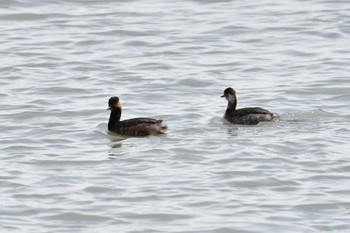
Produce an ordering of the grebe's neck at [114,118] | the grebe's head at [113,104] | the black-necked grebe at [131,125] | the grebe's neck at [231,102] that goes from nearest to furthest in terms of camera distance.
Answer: the black-necked grebe at [131,125], the grebe's neck at [114,118], the grebe's head at [113,104], the grebe's neck at [231,102]

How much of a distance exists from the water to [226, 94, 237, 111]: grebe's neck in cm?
19

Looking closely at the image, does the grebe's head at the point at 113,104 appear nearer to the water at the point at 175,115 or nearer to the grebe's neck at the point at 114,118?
the grebe's neck at the point at 114,118

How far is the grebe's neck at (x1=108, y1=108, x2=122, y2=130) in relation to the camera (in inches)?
636

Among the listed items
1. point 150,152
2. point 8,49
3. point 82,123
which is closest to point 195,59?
point 8,49

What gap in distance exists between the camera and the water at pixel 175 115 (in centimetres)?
1262

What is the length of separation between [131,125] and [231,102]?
1.62 m

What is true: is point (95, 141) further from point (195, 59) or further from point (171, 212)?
point (195, 59)

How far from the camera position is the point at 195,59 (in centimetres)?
2091

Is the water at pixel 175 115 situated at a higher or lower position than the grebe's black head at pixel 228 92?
lower

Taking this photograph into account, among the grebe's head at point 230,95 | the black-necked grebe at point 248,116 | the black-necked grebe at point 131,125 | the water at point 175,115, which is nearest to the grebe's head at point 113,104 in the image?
the black-necked grebe at point 131,125

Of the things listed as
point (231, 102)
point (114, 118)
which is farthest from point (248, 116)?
point (114, 118)

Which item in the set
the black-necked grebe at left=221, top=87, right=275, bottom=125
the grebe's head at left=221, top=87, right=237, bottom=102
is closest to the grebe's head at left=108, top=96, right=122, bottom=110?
the black-necked grebe at left=221, top=87, right=275, bottom=125

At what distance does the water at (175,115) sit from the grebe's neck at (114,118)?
0.57ft

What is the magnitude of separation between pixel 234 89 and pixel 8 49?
475 centimetres
